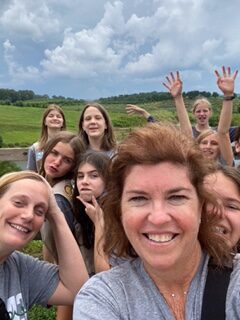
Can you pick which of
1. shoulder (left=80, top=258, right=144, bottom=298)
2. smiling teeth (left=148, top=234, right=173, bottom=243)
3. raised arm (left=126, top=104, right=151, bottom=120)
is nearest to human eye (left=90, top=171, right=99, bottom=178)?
shoulder (left=80, top=258, right=144, bottom=298)

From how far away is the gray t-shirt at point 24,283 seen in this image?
2109 mm

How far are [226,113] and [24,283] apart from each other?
120 inches

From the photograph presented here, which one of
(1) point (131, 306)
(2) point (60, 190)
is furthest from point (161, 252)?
(2) point (60, 190)

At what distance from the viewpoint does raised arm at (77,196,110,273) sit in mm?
2660

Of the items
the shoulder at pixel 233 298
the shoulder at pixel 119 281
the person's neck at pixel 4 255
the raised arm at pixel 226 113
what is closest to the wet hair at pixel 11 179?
the person's neck at pixel 4 255

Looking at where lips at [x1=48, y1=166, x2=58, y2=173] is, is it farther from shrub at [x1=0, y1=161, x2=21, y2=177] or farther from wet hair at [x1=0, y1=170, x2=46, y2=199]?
shrub at [x1=0, y1=161, x2=21, y2=177]

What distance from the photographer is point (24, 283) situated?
2225 mm

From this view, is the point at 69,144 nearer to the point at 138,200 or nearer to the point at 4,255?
the point at 4,255

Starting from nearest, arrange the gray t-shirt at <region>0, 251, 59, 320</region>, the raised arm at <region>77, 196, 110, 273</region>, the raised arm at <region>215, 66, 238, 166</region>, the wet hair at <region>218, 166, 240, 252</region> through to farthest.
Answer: the gray t-shirt at <region>0, 251, 59, 320</region> < the wet hair at <region>218, 166, 240, 252</region> < the raised arm at <region>77, 196, 110, 273</region> < the raised arm at <region>215, 66, 238, 166</region>

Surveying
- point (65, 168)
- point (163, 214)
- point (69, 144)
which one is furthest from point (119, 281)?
point (69, 144)

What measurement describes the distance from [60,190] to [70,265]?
971 mm

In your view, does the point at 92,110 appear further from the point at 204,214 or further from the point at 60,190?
the point at 204,214

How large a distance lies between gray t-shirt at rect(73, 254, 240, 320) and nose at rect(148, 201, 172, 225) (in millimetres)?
251

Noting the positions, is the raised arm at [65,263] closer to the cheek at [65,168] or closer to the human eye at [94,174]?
the human eye at [94,174]
